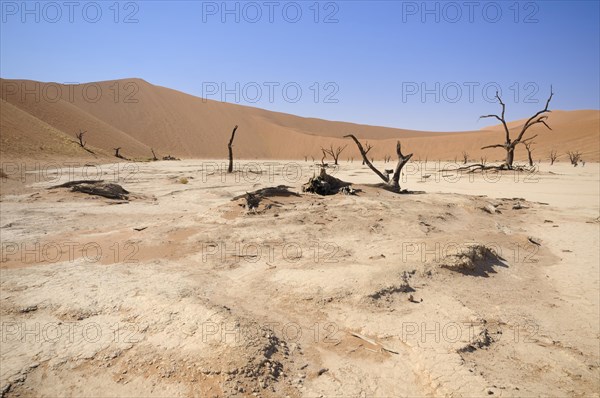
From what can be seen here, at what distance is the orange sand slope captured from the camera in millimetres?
28614

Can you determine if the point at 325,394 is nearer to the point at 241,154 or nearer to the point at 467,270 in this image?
the point at 467,270

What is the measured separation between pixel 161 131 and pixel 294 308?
49.8 m

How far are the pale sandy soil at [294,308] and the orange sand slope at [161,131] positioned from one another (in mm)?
23993

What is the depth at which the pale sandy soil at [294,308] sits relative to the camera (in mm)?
2469

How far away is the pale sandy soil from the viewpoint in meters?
2.47

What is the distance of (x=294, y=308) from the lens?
11.3 ft

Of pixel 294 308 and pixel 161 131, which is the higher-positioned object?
pixel 161 131

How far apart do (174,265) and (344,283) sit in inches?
83.7

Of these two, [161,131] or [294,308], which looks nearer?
[294,308]

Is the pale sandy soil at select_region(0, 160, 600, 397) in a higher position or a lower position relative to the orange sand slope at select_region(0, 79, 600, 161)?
lower

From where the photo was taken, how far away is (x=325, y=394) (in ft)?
7.72

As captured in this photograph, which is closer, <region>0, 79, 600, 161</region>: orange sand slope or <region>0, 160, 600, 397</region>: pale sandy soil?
<region>0, 160, 600, 397</region>: pale sandy soil

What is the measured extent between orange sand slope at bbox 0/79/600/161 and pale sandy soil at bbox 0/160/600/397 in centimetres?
2399

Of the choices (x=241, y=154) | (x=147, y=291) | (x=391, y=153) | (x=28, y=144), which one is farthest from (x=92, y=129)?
(x=147, y=291)
